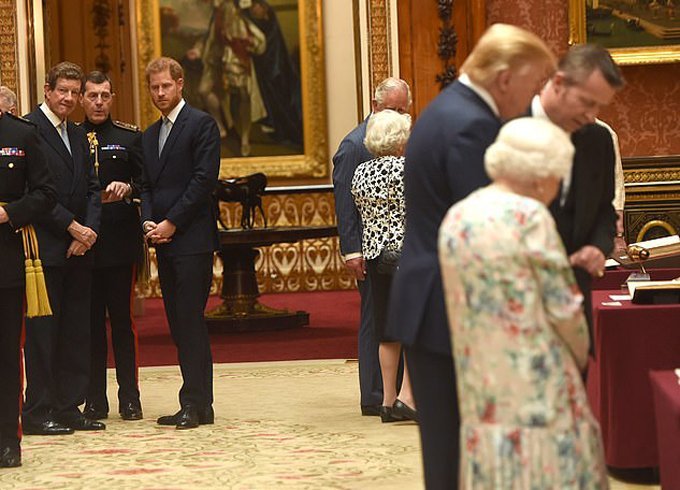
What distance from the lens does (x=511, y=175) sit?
3090 millimetres

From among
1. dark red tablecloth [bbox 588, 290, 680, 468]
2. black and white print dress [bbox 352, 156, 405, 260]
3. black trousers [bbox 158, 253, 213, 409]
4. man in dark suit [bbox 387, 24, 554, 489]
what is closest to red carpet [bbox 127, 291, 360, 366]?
black trousers [bbox 158, 253, 213, 409]

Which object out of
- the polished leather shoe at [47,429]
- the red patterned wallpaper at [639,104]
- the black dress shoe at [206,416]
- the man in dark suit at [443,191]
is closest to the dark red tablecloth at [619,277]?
the black dress shoe at [206,416]

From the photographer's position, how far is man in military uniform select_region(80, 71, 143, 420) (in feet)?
23.3

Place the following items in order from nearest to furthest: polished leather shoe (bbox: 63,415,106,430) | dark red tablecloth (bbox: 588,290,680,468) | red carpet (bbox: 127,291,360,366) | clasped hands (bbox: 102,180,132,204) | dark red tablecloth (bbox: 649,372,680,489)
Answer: dark red tablecloth (bbox: 649,372,680,489) → dark red tablecloth (bbox: 588,290,680,468) → polished leather shoe (bbox: 63,415,106,430) → clasped hands (bbox: 102,180,132,204) → red carpet (bbox: 127,291,360,366)

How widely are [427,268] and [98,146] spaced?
4014mm

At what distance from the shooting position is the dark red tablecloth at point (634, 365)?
5070mm

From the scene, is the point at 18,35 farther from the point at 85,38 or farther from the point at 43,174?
the point at 43,174

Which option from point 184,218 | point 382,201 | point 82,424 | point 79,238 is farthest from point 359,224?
point 82,424

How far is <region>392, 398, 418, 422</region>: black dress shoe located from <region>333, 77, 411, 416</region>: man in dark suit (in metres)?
0.33

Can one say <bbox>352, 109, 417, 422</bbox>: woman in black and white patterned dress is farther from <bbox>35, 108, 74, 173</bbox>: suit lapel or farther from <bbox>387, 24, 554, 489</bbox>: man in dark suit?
<bbox>387, 24, 554, 489</bbox>: man in dark suit

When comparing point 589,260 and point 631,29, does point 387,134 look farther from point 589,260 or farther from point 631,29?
point 631,29

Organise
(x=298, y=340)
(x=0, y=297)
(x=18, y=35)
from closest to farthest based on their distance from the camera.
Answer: (x=0, y=297) < (x=298, y=340) < (x=18, y=35)

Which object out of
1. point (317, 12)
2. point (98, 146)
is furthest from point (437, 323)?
point (317, 12)

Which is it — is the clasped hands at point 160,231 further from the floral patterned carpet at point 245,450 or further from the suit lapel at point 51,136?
the floral patterned carpet at point 245,450
